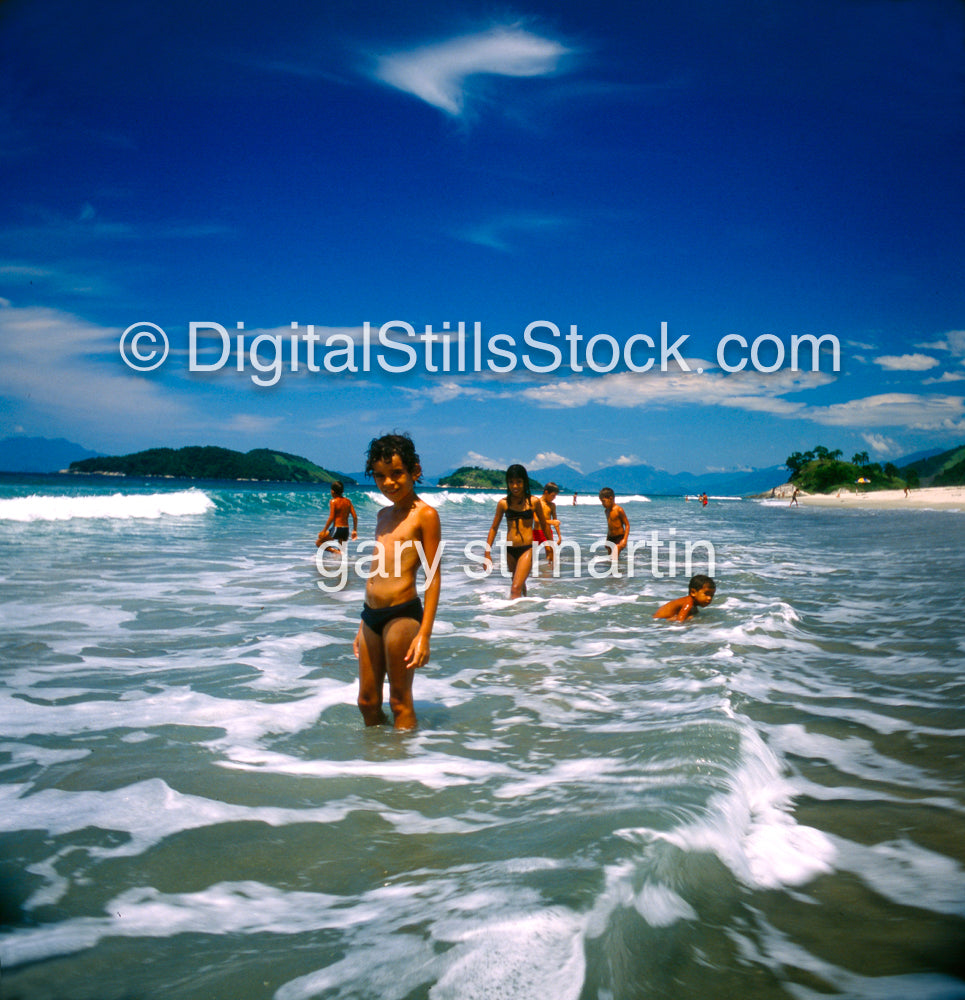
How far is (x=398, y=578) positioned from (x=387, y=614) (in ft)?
0.82

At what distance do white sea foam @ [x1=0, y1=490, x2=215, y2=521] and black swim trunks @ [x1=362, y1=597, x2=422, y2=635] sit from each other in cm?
2438

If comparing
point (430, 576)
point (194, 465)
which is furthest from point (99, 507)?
point (194, 465)

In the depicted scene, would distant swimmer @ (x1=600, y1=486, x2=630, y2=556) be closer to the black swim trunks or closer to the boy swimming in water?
the boy swimming in water

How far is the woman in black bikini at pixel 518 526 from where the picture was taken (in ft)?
32.2

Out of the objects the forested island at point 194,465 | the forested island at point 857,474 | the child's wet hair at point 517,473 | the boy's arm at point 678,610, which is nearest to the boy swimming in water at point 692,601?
the boy's arm at point 678,610

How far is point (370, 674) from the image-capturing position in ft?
14.2

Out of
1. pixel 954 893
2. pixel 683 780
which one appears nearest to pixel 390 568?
pixel 683 780

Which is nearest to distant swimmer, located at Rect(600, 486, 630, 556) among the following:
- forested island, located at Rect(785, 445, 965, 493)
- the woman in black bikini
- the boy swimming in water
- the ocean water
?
the woman in black bikini

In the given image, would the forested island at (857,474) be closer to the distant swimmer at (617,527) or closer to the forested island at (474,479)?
the forested island at (474,479)

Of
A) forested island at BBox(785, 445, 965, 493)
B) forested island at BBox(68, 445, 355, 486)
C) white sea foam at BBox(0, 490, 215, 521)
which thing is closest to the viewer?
white sea foam at BBox(0, 490, 215, 521)

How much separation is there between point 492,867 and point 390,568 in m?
2.00

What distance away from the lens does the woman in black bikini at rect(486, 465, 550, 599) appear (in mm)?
9805

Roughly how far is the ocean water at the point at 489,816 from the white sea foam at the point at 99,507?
19.7 metres

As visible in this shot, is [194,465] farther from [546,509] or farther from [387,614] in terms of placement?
[387,614]
